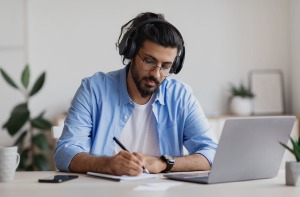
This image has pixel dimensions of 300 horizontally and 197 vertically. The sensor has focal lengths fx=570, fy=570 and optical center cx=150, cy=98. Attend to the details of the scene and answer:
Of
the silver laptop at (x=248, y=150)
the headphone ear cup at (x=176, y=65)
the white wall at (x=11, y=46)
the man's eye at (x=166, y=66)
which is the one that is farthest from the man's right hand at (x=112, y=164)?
the white wall at (x=11, y=46)

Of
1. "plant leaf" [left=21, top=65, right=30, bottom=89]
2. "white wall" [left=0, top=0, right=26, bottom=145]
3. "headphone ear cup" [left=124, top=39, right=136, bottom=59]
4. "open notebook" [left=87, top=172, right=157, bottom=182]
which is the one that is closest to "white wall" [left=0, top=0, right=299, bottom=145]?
"white wall" [left=0, top=0, right=26, bottom=145]

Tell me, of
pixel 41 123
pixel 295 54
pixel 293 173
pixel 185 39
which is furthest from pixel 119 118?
pixel 295 54

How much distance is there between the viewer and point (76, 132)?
2.38m

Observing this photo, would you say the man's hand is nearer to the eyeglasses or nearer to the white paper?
the white paper

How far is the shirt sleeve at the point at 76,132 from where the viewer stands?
2289mm

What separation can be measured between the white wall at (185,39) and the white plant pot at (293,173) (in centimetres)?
324

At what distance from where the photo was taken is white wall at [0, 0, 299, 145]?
196 inches

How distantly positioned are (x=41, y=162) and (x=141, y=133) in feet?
7.49

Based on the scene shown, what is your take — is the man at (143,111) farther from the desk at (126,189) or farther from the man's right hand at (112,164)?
the desk at (126,189)

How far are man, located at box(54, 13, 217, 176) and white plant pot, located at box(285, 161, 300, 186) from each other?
49 centimetres

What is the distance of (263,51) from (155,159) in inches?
128

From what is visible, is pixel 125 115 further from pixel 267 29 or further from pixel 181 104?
pixel 267 29

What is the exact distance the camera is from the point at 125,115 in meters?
2.53

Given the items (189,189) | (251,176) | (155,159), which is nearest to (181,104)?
(155,159)
